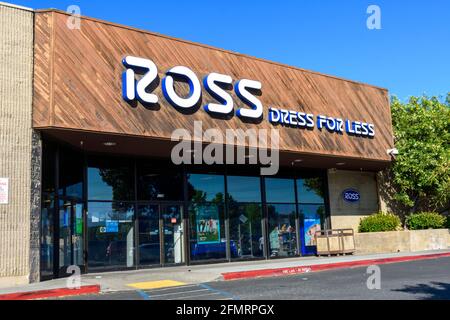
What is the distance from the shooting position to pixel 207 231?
20969mm

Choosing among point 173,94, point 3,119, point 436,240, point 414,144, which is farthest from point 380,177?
point 3,119

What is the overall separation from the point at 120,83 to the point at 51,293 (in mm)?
6581

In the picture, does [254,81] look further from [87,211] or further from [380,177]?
[380,177]

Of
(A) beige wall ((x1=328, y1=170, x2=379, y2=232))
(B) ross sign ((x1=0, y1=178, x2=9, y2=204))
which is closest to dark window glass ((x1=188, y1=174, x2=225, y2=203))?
(A) beige wall ((x1=328, y1=170, x2=379, y2=232))

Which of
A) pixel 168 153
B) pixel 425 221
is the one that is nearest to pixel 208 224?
pixel 168 153

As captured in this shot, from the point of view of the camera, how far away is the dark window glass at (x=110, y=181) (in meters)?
18.6

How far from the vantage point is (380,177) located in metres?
26.8

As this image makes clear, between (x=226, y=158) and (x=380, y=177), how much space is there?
32.2 feet

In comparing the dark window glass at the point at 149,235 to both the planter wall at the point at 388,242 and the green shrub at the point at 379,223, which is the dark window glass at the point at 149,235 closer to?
the planter wall at the point at 388,242

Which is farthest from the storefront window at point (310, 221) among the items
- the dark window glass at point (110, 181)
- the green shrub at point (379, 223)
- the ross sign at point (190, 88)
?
the dark window glass at point (110, 181)

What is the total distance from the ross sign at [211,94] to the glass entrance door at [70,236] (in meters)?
4.21

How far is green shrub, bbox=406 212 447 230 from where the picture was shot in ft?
84.0

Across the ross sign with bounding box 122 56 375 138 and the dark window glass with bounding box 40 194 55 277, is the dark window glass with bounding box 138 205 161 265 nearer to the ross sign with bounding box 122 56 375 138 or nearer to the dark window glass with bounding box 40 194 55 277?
the dark window glass with bounding box 40 194 55 277
